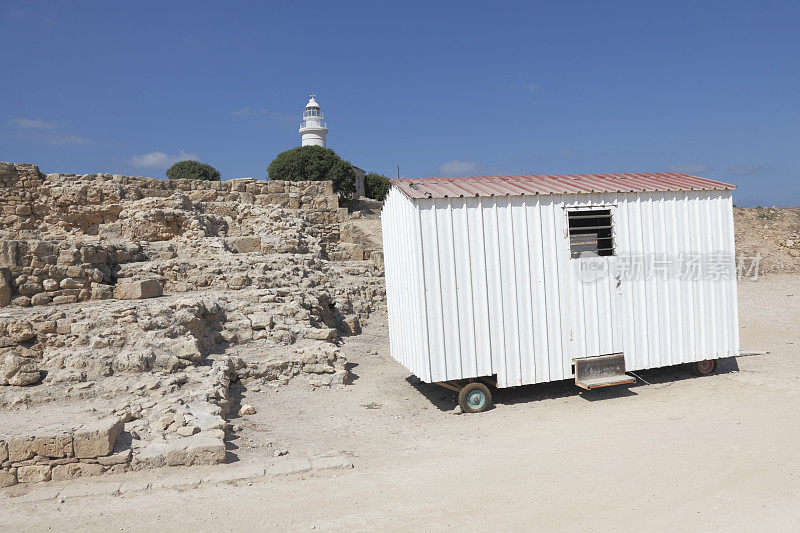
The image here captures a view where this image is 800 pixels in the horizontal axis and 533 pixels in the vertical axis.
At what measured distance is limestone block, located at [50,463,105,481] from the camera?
5.51 metres

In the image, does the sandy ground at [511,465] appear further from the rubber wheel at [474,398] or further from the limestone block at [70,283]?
the limestone block at [70,283]

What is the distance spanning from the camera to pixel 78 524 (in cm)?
467

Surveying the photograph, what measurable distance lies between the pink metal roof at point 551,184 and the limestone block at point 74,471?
16.1 ft

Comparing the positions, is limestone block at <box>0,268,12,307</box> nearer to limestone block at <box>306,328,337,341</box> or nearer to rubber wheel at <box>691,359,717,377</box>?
limestone block at <box>306,328,337,341</box>

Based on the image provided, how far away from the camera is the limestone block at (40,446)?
5449mm

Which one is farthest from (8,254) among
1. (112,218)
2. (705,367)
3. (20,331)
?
(705,367)

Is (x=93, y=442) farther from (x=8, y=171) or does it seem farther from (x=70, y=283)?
(x=8, y=171)

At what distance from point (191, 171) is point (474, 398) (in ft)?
116

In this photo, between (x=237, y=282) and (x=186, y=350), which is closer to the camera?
(x=186, y=350)

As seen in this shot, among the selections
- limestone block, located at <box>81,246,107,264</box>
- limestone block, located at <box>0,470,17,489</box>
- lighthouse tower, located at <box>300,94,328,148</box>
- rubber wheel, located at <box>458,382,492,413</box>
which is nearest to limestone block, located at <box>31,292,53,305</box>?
limestone block, located at <box>81,246,107,264</box>

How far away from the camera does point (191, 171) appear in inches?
1487

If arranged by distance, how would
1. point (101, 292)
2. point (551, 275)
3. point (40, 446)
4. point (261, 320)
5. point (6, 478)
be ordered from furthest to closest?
point (261, 320), point (101, 292), point (551, 275), point (40, 446), point (6, 478)

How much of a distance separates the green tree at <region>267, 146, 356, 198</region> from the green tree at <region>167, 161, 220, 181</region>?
449cm

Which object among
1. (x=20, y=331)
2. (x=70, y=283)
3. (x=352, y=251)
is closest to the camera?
(x=20, y=331)
